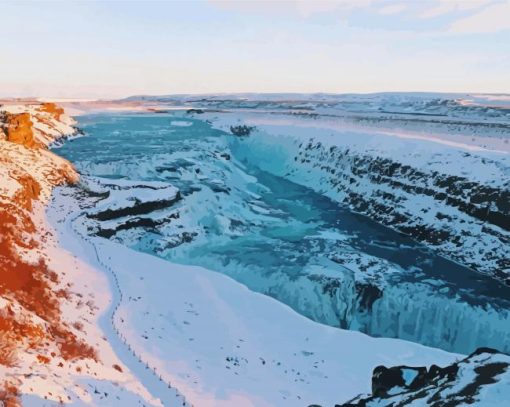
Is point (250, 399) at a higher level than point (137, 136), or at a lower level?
lower

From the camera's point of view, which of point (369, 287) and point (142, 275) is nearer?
point (142, 275)

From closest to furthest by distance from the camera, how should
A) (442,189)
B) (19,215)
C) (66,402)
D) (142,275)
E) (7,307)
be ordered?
(66,402)
(7,307)
(142,275)
(19,215)
(442,189)

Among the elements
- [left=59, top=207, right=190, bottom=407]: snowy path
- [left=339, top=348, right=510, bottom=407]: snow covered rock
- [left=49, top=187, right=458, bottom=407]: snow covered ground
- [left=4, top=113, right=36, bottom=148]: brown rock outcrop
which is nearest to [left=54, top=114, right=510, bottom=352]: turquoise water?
[left=49, top=187, right=458, bottom=407]: snow covered ground

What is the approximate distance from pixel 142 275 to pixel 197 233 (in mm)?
15706

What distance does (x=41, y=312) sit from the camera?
1959 centimetres

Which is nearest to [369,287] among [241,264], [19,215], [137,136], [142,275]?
[241,264]

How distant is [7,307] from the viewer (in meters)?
16.8

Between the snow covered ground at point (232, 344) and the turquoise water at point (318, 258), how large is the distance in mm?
6703

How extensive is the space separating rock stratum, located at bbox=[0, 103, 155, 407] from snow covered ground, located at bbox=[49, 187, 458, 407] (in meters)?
1.68

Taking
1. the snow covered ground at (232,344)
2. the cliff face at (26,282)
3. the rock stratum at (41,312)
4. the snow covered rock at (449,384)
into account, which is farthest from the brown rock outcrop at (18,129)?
the snow covered rock at (449,384)

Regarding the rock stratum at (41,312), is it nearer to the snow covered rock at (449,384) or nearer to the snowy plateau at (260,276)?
the snowy plateau at (260,276)

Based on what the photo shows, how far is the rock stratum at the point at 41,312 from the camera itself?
13.0 m

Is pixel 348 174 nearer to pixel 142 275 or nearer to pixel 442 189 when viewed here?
pixel 442 189

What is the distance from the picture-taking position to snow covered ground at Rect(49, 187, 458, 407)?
18.4 metres
